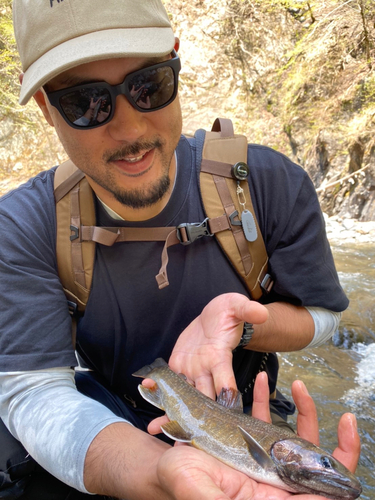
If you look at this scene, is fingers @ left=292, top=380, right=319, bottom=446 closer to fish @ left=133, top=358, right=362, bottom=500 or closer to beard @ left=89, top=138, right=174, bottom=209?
fish @ left=133, top=358, right=362, bottom=500

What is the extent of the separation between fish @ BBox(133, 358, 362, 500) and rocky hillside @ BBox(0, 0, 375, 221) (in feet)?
30.6

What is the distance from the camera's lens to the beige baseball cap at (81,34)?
204 cm

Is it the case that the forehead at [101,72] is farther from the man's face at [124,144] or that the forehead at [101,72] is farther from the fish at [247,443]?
the fish at [247,443]

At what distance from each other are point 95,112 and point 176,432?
165cm

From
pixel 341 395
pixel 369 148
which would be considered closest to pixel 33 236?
pixel 341 395

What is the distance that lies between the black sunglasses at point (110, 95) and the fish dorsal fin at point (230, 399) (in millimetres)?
1502

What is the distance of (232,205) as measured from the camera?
8.63ft

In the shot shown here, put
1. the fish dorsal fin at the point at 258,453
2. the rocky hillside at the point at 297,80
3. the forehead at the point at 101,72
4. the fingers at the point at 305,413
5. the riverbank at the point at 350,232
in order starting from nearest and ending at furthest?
the fish dorsal fin at the point at 258,453
the fingers at the point at 305,413
the forehead at the point at 101,72
the riverbank at the point at 350,232
the rocky hillside at the point at 297,80

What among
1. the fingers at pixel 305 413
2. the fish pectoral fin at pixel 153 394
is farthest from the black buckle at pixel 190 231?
the fingers at pixel 305 413

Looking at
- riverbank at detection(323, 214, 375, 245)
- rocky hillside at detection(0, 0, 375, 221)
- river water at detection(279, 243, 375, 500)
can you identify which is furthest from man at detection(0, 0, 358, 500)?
rocky hillside at detection(0, 0, 375, 221)

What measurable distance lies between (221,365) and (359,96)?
11.1 metres

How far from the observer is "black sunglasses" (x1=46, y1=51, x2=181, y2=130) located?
7.14 ft

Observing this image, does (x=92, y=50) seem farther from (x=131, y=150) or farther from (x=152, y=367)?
(x=152, y=367)

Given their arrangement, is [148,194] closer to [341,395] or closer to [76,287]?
[76,287]
